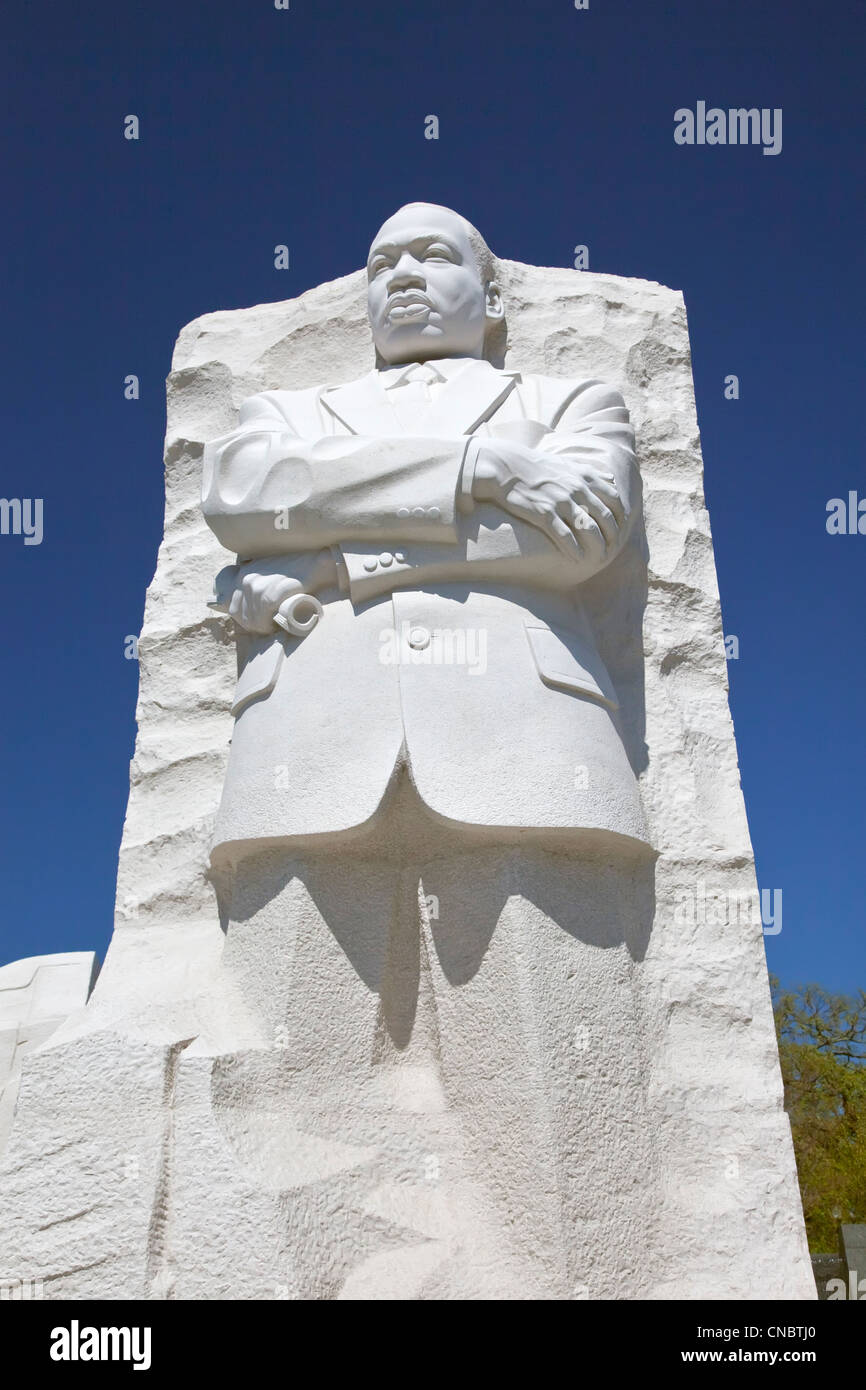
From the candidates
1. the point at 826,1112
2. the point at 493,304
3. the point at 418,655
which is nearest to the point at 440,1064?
the point at 418,655

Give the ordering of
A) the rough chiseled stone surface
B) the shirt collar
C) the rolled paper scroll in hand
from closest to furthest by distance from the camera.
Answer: the rough chiseled stone surface, the rolled paper scroll in hand, the shirt collar

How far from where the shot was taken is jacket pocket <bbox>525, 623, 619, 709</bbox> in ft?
10.5

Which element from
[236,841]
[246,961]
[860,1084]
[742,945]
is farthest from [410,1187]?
[860,1084]

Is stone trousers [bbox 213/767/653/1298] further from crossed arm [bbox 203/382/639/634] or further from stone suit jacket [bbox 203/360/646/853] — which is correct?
crossed arm [bbox 203/382/639/634]

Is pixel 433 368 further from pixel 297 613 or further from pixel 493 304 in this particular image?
pixel 297 613

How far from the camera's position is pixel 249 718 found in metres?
3.37

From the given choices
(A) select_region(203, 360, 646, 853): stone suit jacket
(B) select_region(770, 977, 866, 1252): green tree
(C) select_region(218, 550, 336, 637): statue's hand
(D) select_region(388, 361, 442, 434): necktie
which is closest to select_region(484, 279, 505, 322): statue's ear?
(D) select_region(388, 361, 442, 434): necktie

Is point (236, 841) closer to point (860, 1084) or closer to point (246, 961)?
point (246, 961)

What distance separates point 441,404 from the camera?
367 cm

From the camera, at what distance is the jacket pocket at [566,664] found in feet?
10.5

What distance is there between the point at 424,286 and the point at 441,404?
52 centimetres

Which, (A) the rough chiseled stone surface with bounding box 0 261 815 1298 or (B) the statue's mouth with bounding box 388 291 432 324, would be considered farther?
(B) the statue's mouth with bounding box 388 291 432 324

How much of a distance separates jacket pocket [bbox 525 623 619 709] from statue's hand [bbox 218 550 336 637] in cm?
60

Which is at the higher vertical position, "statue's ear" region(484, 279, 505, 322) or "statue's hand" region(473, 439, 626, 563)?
"statue's ear" region(484, 279, 505, 322)
